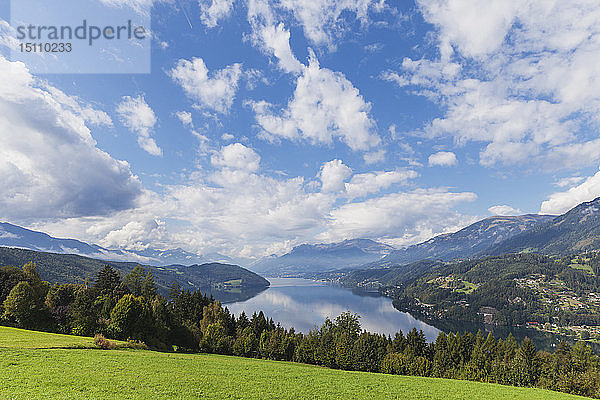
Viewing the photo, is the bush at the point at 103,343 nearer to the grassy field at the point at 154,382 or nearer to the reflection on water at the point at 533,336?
the grassy field at the point at 154,382

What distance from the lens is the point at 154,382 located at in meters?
22.9

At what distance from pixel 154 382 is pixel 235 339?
5561 centimetres

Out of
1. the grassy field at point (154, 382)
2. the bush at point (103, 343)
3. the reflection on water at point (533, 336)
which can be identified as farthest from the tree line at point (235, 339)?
the reflection on water at point (533, 336)

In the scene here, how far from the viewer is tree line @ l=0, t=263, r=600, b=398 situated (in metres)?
53.4

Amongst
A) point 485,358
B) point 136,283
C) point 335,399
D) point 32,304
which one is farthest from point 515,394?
point 136,283

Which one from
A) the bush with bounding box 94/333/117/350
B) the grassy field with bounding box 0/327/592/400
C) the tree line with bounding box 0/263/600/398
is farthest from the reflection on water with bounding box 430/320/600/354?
the bush with bounding box 94/333/117/350

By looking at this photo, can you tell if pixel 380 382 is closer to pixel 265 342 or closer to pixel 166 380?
pixel 166 380

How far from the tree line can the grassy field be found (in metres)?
24.0

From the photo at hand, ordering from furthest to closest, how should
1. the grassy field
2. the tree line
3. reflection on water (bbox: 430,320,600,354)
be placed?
reflection on water (bbox: 430,320,600,354), the tree line, the grassy field

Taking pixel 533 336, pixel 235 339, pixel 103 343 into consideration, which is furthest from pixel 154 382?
pixel 533 336

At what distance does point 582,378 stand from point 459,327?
505 ft

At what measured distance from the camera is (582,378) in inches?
2435

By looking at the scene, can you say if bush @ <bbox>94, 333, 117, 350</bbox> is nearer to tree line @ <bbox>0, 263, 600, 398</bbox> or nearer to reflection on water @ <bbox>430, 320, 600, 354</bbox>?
tree line @ <bbox>0, 263, 600, 398</bbox>

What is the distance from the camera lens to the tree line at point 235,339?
53375 millimetres
